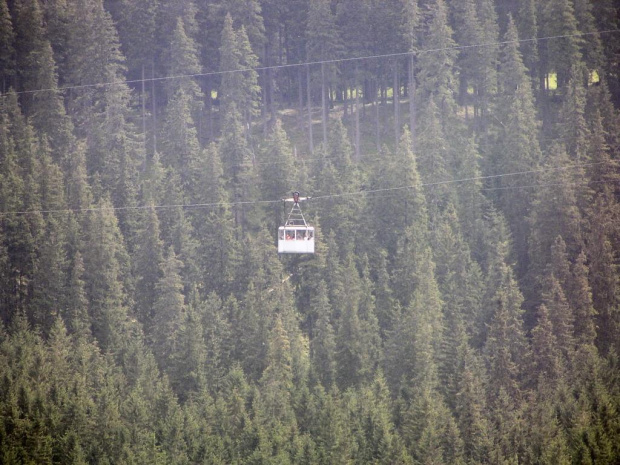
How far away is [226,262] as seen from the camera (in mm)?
80000

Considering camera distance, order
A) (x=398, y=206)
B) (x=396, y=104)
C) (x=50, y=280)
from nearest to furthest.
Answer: (x=50, y=280) → (x=398, y=206) → (x=396, y=104)

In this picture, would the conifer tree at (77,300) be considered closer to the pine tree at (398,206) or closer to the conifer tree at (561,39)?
the pine tree at (398,206)

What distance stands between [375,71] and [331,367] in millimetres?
37674

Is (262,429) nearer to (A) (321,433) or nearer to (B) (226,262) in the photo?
(A) (321,433)

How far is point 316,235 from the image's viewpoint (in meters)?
77.3

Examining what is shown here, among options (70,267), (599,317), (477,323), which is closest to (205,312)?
(70,267)

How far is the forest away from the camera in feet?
221

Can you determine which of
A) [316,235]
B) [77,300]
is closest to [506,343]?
[316,235]

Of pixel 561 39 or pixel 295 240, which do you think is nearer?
pixel 295 240

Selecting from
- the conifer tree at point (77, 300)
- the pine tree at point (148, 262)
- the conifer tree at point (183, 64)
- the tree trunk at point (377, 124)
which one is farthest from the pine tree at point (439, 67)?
the conifer tree at point (77, 300)

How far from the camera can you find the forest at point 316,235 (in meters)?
67.2

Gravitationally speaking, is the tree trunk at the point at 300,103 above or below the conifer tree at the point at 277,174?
above

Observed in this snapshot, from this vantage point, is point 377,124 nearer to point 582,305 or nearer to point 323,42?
point 323,42

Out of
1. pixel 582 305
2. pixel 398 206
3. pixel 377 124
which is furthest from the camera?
pixel 377 124
